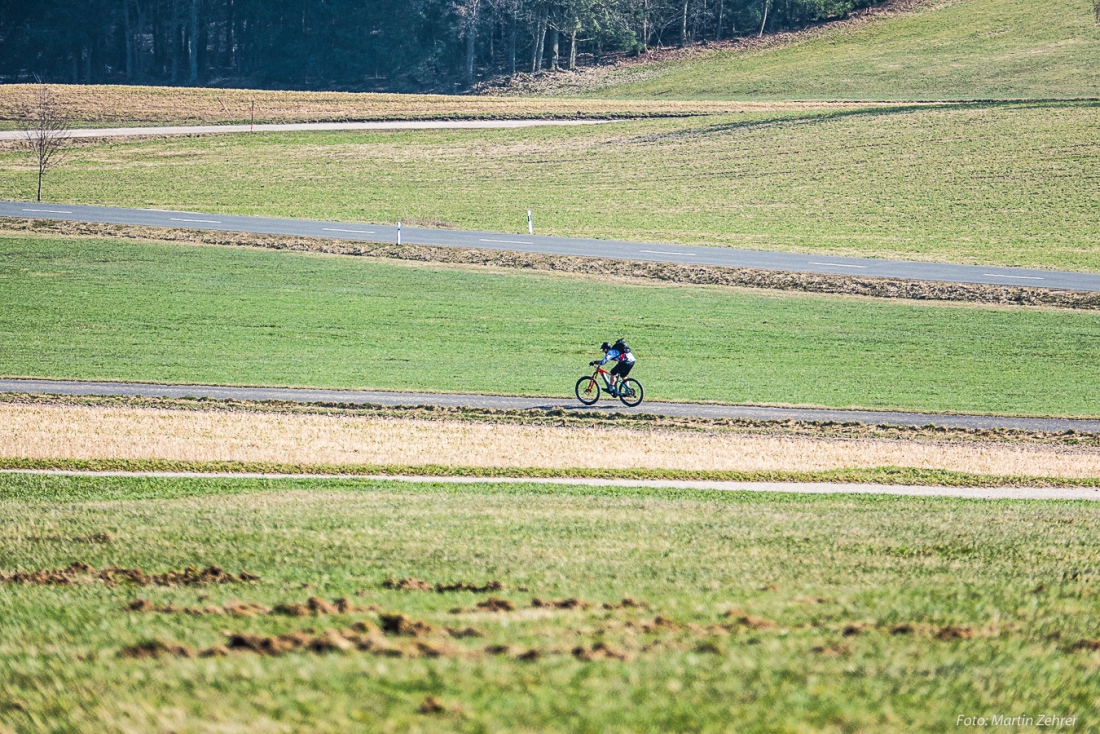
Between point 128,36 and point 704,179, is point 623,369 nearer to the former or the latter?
point 704,179

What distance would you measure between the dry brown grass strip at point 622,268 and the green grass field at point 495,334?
1.22 metres

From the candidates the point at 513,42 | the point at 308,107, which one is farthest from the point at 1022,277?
the point at 513,42

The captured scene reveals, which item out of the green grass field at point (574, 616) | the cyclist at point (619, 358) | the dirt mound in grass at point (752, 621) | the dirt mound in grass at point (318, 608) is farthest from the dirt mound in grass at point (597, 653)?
the cyclist at point (619, 358)

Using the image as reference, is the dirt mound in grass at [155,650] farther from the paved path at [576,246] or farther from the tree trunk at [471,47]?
the tree trunk at [471,47]

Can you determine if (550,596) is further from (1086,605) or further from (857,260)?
(857,260)

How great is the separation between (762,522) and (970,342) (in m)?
20.1

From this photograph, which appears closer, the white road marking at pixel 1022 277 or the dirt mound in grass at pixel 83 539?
the dirt mound in grass at pixel 83 539

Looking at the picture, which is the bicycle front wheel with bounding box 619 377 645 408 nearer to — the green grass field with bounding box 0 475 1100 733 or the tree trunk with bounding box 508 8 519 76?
the green grass field with bounding box 0 475 1100 733

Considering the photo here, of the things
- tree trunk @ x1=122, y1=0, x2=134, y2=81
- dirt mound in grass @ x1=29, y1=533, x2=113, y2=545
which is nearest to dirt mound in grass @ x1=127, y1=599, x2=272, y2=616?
dirt mound in grass @ x1=29, y1=533, x2=113, y2=545

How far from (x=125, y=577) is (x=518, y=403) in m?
14.7

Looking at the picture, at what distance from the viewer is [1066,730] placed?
216 inches

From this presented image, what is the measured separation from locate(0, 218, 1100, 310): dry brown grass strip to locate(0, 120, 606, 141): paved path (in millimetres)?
26981

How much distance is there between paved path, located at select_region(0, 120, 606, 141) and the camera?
70.8 m

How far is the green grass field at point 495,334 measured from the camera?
83.5ft
